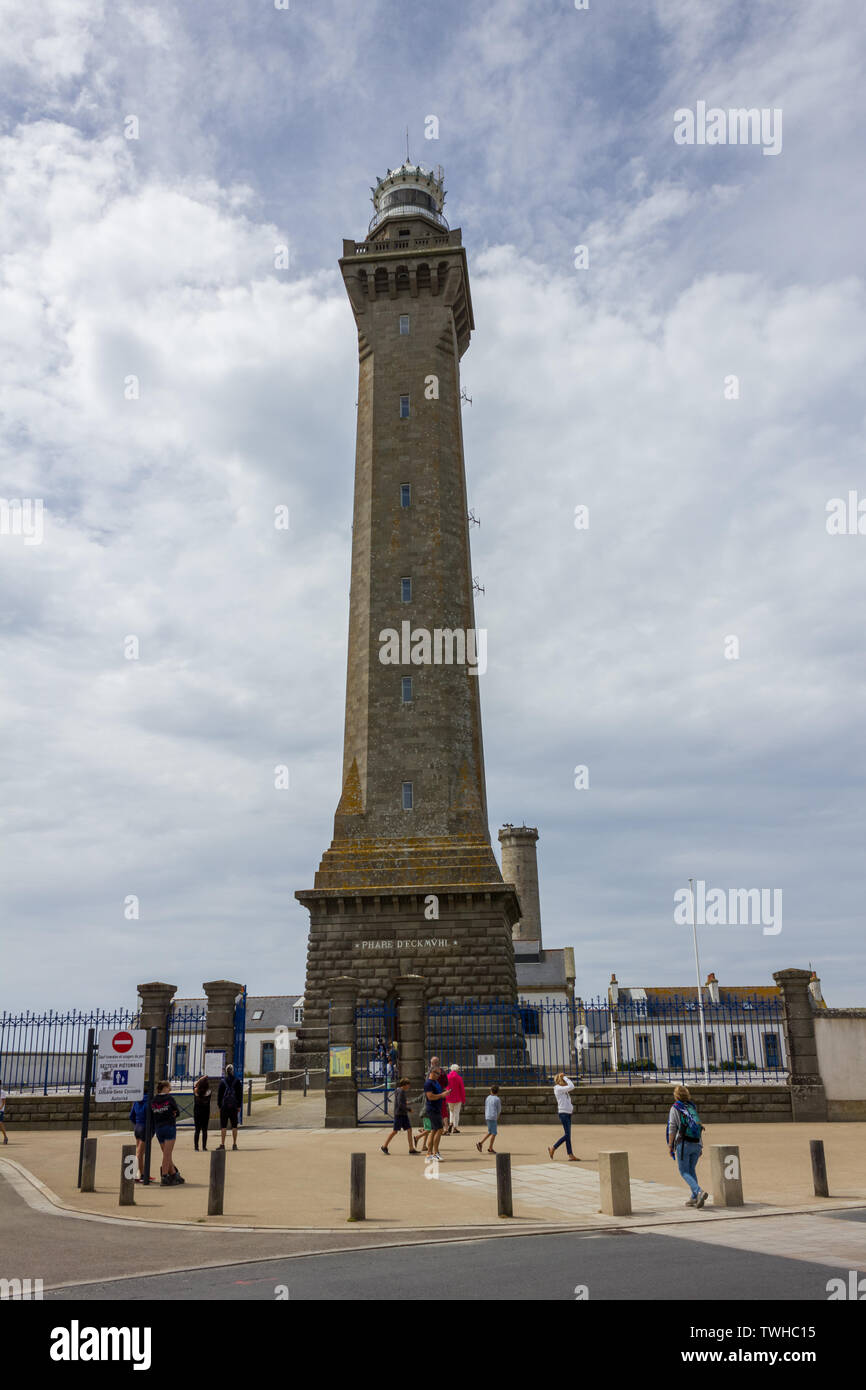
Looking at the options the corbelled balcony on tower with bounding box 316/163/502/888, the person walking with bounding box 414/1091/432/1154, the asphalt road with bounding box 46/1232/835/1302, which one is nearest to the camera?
the asphalt road with bounding box 46/1232/835/1302

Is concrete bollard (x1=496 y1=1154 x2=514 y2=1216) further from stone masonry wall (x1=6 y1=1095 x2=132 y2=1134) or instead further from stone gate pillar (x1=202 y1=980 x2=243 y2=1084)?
stone masonry wall (x1=6 y1=1095 x2=132 y2=1134)

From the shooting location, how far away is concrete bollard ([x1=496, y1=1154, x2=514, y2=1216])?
488 inches

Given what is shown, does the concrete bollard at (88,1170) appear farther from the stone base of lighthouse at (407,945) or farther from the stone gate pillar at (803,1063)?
the stone base of lighthouse at (407,945)

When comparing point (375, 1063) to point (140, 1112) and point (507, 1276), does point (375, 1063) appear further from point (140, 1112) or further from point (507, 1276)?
point (507, 1276)

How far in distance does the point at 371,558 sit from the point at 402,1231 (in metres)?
28.6

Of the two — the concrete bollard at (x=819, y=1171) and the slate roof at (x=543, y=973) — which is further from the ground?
the slate roof at (x=543, y=973)

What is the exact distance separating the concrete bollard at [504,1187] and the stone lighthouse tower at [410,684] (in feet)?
53.4

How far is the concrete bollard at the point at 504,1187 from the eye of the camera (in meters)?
12.4

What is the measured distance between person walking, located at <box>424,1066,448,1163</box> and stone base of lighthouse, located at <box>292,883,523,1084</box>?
13.7 meters

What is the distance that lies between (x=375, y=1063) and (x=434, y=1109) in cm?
1148

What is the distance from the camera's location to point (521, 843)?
7856cm

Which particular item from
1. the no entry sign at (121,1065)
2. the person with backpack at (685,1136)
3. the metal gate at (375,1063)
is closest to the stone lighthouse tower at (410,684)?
the metal gate at (375,1063)

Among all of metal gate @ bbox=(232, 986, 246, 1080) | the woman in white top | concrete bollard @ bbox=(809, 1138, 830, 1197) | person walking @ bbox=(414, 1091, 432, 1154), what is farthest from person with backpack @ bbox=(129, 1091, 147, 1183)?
concrete bollard @ bbox=(809, 1138, 830, 1197)
